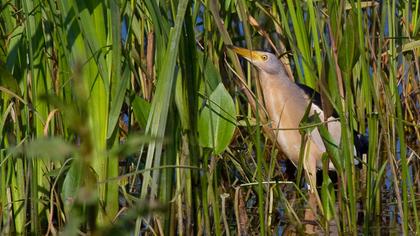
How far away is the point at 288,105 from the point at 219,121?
1729mm

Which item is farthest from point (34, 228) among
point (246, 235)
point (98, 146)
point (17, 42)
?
point (246, 235)

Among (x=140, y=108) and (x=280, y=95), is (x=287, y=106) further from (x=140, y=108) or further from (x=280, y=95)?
(x=140, y=108)

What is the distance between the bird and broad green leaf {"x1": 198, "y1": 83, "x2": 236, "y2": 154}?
1.46 meters

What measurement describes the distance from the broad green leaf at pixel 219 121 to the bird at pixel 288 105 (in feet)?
4.78

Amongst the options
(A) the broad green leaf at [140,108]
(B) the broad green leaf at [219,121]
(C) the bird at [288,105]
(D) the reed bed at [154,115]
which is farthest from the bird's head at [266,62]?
(A) the broad green leaf at [140,108]

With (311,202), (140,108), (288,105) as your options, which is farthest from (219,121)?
(288,105)

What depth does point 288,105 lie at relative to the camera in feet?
15.4

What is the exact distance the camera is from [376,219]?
3393mm

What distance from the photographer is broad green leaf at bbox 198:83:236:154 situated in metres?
2.90

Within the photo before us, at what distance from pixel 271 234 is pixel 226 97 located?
2.15ft

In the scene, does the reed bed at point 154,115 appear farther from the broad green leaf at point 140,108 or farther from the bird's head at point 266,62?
the bird's head at point 266,62

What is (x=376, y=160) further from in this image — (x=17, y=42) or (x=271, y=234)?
(x=17, y=42)

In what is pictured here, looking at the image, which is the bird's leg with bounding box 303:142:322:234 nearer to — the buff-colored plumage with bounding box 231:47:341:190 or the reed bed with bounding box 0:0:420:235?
the reed bed with bounding box 0:0:420:235

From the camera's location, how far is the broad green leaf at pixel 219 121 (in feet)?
9.52
